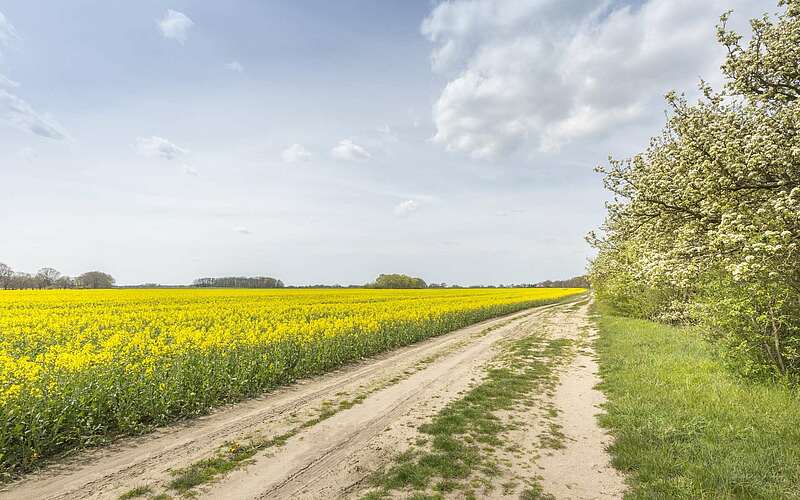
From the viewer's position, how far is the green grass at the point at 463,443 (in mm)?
5625

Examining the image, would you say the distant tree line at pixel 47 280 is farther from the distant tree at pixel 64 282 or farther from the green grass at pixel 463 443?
the green grass at pixel 463 443

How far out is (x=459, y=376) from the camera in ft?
40.3

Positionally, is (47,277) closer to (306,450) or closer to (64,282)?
(64,282)

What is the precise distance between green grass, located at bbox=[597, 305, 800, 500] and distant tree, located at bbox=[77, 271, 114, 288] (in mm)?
126171

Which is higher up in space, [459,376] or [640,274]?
[640,274]

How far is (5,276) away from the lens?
287ft

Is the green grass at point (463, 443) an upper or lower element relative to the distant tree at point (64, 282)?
lower

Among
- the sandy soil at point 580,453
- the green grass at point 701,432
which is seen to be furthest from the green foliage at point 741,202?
the sandy soil at point 580,453

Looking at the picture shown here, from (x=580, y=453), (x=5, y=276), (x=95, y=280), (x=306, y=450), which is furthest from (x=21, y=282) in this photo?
(x=580, y=453)

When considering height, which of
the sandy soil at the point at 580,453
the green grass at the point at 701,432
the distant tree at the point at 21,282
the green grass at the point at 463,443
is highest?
the distant tree at the point at 21,282

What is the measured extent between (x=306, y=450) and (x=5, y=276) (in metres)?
119

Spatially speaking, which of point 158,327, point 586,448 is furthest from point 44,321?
point 586,448

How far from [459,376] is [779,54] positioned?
1037 centimetres

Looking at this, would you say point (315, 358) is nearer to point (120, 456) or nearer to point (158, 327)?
point (120, 456)
